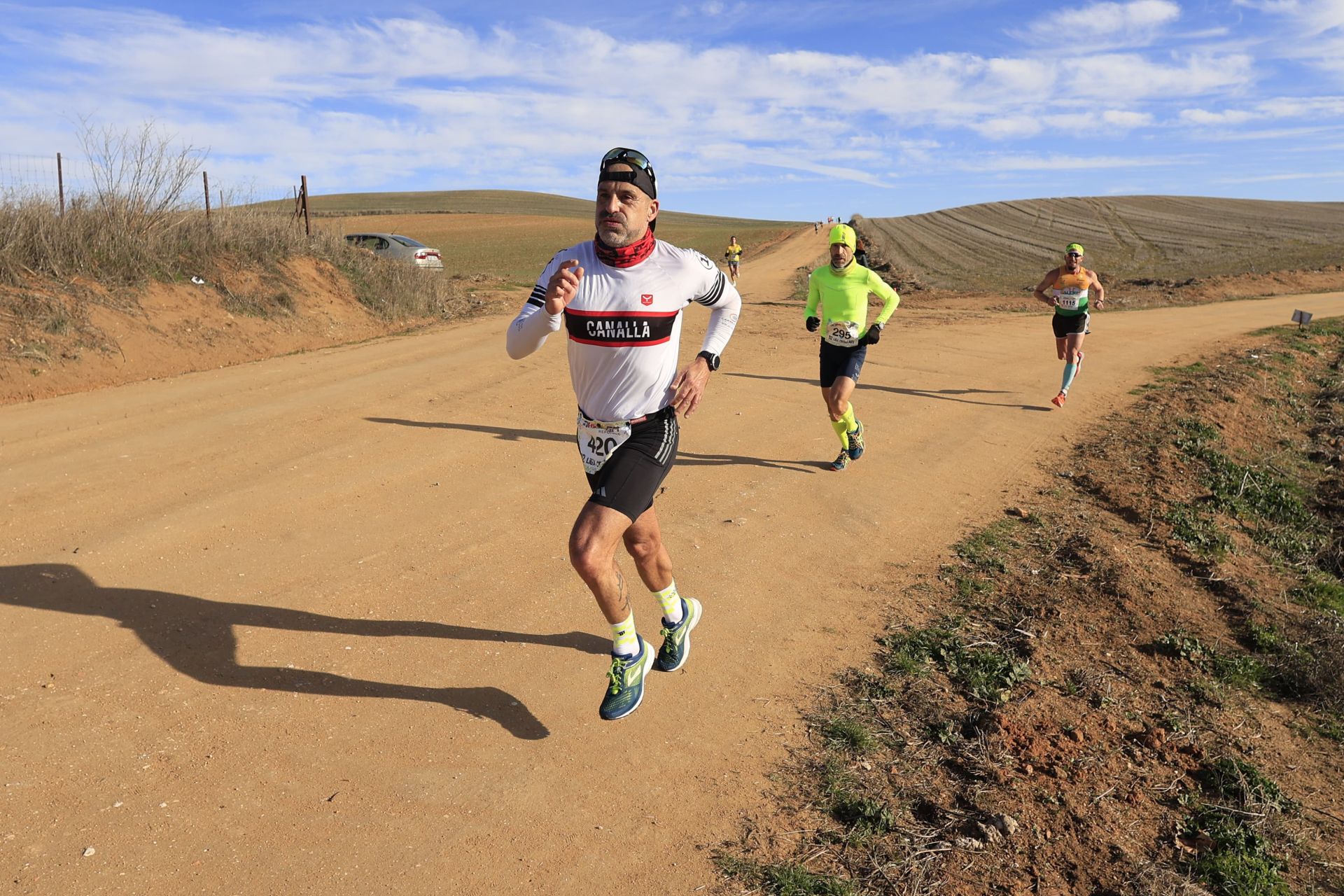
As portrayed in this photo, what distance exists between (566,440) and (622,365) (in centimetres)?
499

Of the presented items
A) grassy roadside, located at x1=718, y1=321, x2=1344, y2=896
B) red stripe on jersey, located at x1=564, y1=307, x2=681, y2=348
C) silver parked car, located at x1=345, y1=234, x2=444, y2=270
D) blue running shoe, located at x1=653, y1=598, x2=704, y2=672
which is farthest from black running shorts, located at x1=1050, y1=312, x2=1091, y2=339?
silver parked car, located at x1=345, y1=234, x2=444, y2=270

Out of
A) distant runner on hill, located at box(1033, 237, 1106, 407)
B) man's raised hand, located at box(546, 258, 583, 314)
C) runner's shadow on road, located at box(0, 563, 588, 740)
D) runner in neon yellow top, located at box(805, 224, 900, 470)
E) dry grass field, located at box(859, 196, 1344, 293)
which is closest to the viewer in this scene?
man's raised hand, located at box(546, 258, 583, 314)

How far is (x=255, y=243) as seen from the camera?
16500 millimetres

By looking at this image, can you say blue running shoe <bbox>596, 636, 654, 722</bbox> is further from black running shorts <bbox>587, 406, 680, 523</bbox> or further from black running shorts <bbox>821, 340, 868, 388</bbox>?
black running shorts <bbox>821, 340, 868, 388</bbox>

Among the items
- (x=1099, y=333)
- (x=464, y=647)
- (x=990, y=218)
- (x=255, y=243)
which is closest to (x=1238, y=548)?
(x=464, y=647)

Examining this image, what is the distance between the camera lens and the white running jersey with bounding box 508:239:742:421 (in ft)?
13.5

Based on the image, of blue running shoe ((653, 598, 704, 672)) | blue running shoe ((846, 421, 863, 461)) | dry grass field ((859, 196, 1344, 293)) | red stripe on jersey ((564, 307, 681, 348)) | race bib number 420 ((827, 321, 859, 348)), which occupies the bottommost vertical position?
blue running shoe ((653, 598, 704, 672))

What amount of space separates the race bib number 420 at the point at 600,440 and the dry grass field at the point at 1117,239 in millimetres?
28157

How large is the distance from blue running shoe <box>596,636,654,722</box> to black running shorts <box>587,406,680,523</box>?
0.68 m

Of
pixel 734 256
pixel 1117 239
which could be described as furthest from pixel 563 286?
pixel 1117 239

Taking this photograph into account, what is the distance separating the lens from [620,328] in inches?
162

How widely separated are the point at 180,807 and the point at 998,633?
4137mm

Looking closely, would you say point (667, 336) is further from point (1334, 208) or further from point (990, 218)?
point (1334, 208)

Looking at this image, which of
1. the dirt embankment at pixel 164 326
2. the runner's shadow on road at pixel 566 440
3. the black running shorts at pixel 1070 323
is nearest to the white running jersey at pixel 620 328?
the runner's shadow on road at pixel 566 440
